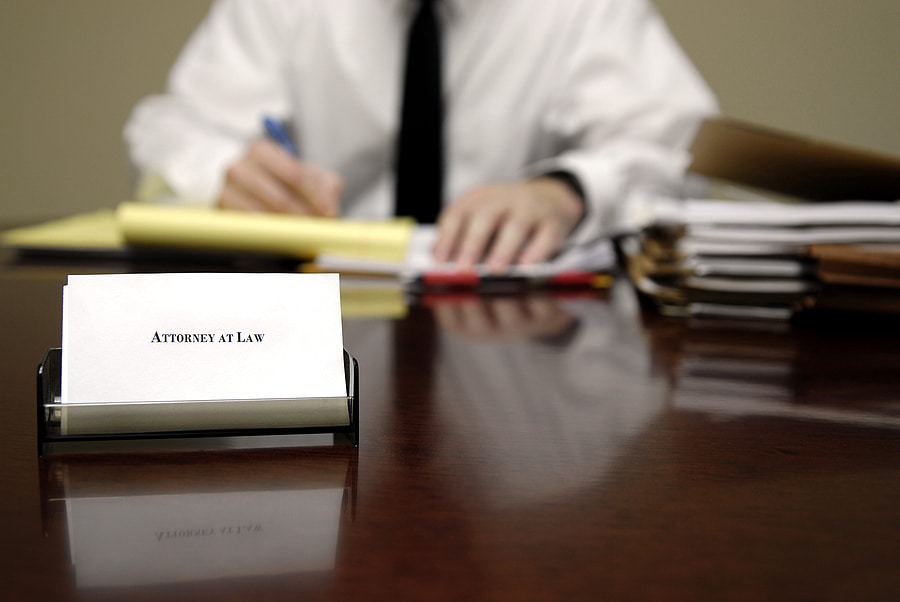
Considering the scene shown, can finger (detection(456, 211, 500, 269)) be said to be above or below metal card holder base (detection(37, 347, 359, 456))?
below

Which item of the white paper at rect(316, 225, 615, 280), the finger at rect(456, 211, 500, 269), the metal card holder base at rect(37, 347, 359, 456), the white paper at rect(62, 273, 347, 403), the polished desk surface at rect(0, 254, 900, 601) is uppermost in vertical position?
the white paper at rect(62, 273, 347, 403)

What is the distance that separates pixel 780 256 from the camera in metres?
0.61

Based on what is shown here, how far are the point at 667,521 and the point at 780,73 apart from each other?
225 cm

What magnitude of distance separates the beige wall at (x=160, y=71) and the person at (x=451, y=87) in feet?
2.70

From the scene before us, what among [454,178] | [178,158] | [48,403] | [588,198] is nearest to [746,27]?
[454,178]

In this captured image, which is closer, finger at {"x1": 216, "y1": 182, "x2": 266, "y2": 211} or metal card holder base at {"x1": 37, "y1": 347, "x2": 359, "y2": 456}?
metal card holder base at {"x1": 37, "y1": 347, "x2": 359, "y2": 456}

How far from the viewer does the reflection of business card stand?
0.71 feet

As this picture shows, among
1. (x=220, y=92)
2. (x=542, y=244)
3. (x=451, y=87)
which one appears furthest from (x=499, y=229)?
(x=220, y=92)

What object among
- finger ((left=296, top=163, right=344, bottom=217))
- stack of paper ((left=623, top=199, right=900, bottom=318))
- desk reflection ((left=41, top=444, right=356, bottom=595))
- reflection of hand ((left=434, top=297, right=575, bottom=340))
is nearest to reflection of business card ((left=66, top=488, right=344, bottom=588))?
desk reflection ((left=41, top=444, right=356, bottom=595))

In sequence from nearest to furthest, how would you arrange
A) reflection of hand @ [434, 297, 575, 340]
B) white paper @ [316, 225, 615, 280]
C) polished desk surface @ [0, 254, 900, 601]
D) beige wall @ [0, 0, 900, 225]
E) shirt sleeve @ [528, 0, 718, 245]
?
polished desk surface @ [0, 254, 900, 601] < reflection of hand @ [434, 297, 575, 340] < white paper @ [316, 225, 615, 280] < shirt sleeve @ [528, 0, 718, 245] < beige wall @ [0, 0, 900, 225]

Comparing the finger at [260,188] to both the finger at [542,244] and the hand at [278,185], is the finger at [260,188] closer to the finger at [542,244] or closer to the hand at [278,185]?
the hand at [278,185]

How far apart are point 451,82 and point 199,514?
1.31 m

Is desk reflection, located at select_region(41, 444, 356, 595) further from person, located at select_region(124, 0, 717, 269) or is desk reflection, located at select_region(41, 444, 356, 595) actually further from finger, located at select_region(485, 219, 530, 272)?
person, located at select_region(124, 0, 717, 269)

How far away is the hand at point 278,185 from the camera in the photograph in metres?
0.88
